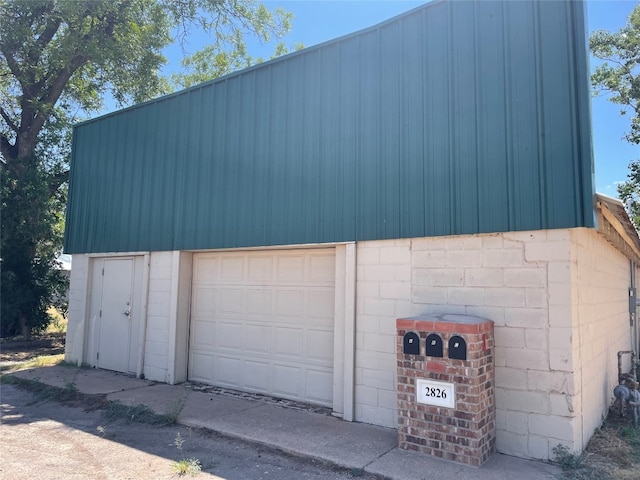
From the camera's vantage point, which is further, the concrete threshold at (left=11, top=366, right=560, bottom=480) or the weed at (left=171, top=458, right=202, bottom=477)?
the weed at (left=171, top=458, right=202, bottom=477)

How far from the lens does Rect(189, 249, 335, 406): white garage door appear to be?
6.73 metres

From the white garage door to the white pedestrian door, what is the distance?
1392 millimetres

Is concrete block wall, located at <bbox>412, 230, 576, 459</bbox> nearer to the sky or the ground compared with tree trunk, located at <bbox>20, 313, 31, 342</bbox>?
nearer to the sky

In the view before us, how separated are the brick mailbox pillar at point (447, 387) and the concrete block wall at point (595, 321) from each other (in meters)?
0.93

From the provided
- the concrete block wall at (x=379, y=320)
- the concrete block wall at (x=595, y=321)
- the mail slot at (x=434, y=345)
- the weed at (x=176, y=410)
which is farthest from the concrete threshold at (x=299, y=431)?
the concrete block wall at (x=595, y=321)

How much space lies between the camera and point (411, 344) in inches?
189

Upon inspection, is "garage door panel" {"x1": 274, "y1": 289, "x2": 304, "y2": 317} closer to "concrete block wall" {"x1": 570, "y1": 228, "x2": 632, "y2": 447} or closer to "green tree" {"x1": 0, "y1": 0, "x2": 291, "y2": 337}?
"concrete block wall" {"x1": 570, "y1": 228, "x2": 632, "y2": 447}

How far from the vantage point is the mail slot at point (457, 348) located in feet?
14.6

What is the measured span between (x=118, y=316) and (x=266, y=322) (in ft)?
12.0

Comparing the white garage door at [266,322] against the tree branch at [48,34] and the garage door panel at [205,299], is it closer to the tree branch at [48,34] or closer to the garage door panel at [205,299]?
the garage door panel at [205,299]

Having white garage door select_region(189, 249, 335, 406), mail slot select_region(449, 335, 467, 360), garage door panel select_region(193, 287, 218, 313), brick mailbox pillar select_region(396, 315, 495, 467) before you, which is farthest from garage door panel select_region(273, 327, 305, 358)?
mail slot select_region(449, 335, 467, 360)

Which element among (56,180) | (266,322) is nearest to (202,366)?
(266,322)

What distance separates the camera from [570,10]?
15.5 ft

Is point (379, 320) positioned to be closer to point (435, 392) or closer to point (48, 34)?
point (435, 392)
